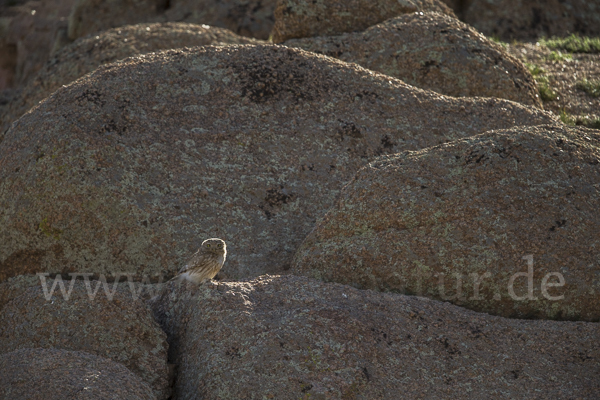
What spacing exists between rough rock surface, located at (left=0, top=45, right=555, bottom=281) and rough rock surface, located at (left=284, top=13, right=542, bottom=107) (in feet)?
4.09

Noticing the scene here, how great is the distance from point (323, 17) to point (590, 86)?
451 cm

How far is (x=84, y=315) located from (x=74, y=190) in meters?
1.85

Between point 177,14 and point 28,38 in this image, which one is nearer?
point 177,14

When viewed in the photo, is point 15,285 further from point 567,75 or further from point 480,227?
point 567,75

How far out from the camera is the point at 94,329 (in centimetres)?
500

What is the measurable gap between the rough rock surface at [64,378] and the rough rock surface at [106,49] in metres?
6.87

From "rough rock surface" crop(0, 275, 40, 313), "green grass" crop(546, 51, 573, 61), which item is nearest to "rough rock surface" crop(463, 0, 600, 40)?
"green grass" crop(546, 51, 573, 61)

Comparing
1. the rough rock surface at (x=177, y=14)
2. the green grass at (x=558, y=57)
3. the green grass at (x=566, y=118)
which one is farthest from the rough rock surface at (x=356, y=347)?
the rough rock surface at (x=177, y=14)

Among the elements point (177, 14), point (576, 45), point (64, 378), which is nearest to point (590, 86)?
point (576, 45)

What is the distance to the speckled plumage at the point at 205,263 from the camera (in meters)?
5.66

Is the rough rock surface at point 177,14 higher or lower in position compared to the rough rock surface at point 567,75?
lower

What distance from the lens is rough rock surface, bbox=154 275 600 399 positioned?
15.5ft

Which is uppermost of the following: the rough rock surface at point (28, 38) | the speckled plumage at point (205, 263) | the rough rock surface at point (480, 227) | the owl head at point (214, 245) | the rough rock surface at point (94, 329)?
the rough rock surface at point (480, 227)

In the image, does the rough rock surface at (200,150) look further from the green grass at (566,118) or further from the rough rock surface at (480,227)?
the green grass at (566,118)
